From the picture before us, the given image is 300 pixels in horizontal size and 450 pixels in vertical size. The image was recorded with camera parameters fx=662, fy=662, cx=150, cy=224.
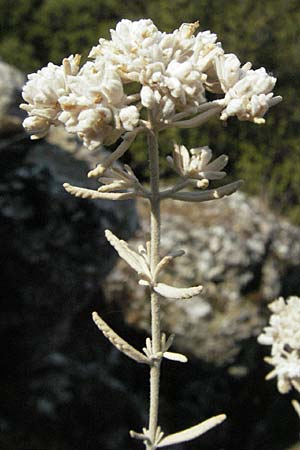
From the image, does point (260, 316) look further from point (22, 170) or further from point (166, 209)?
point (22, 170)

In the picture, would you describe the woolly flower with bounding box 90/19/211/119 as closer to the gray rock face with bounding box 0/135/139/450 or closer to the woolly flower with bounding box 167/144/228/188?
the woolly flower with bounding box 167/144/228/188

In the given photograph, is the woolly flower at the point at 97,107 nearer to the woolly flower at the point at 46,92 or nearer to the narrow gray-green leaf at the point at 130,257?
the woolly flower at the point at 46,92

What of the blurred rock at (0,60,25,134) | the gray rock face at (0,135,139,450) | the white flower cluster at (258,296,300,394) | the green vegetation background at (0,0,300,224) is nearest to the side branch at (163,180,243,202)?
the white flower cluster at (258,296,300,394)

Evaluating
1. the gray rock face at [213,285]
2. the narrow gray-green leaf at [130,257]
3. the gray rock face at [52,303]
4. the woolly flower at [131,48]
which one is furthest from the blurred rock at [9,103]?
the woolly flower at [131,48]

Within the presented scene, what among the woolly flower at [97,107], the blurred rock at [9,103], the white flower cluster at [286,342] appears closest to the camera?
the woolly flower at [97,107]

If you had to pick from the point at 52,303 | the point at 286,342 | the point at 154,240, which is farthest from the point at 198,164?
the point at 52,303
